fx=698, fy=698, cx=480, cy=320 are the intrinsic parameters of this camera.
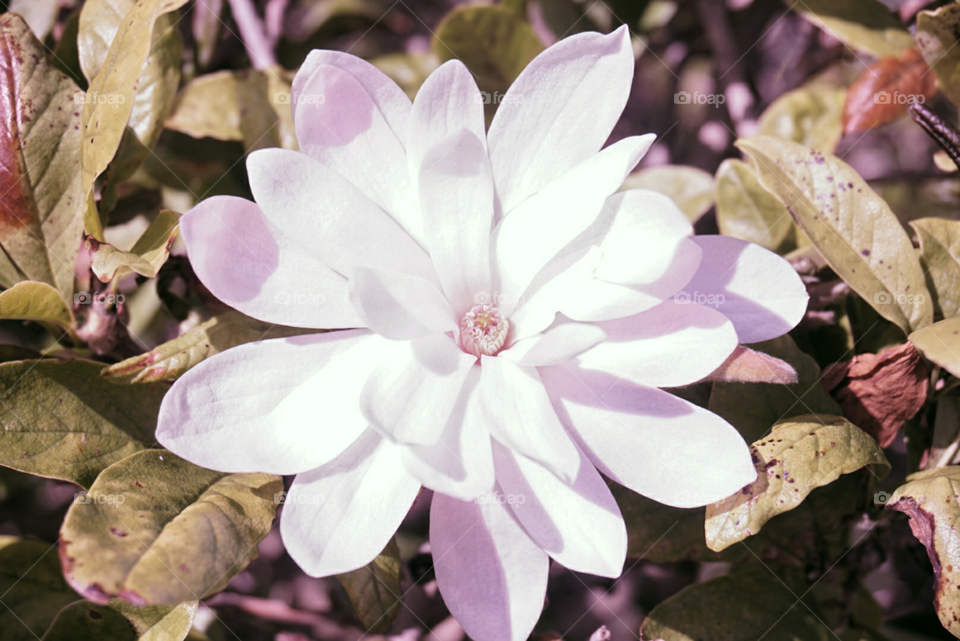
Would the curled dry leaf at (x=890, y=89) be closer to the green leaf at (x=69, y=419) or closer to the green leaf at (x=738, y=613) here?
the green leaf at (x=738, y=613)

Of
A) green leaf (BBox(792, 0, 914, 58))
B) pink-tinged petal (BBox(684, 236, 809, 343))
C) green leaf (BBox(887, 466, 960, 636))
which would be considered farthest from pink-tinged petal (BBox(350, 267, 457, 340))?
green leaf (BBox(792, 0, 914, 58))

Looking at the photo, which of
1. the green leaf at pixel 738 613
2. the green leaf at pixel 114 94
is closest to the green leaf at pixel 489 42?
→ the green leaf at pixel 114 94

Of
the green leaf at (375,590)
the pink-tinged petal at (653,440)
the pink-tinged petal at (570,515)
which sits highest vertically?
the pink-tinged petal at (653,440)

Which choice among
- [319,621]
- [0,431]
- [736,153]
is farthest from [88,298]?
[736,153]

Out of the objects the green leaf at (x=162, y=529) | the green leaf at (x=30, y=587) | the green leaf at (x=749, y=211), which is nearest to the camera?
the green leaf at (x=162, y=529)

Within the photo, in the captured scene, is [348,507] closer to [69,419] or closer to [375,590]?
[375,590]

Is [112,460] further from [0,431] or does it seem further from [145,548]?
[145,548]

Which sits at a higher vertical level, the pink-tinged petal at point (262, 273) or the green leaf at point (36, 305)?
the pink-tinged petal at point (262, 273)

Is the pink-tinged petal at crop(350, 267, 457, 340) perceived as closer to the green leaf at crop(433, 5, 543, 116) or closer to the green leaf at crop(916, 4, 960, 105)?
the green leaf at crop(433, 5, 543, 116)
